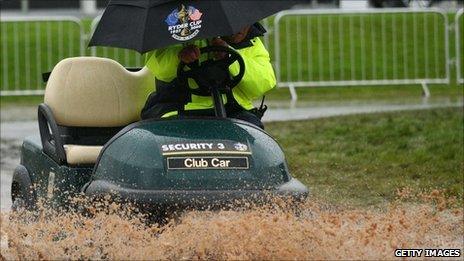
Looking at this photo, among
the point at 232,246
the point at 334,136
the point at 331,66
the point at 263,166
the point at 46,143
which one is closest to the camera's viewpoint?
the point at 232,246

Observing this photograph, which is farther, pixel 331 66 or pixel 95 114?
pixel 331 66

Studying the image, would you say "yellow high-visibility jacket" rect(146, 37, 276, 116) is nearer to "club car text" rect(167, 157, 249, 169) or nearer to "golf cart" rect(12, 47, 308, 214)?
"golf cart" rect(12, 47, 308, 214)

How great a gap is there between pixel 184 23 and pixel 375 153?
215 inches

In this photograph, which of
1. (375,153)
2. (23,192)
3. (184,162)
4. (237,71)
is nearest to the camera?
(184,162)

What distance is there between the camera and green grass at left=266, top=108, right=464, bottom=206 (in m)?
9.74

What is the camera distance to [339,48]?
19.0 metres

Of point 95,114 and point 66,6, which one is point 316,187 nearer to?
point 95,114

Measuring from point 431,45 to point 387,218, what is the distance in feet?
40.7

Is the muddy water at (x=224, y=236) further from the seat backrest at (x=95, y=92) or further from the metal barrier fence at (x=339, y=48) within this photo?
the metal barrier fence at (x=339, y=48)

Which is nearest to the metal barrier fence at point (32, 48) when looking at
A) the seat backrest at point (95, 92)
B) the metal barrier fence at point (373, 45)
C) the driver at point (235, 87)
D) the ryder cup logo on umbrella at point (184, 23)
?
the metal barrier fence at point (373, 45)

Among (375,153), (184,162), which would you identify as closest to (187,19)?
(184,162)

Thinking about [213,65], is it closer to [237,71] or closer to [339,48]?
[237,71]

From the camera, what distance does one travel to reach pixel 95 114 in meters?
7.62

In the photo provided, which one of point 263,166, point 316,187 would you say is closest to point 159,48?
point 263,166
